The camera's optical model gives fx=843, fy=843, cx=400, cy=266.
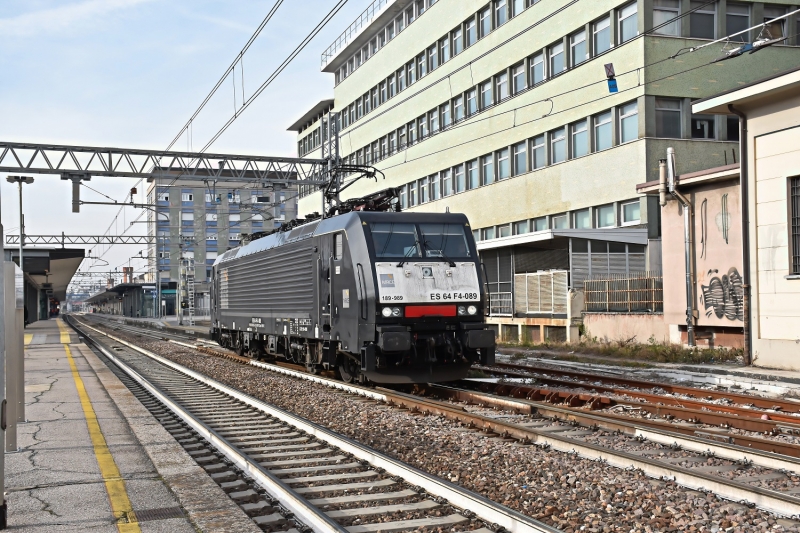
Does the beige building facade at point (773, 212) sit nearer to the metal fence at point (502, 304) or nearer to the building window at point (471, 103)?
the metal fence at point (502, 304)

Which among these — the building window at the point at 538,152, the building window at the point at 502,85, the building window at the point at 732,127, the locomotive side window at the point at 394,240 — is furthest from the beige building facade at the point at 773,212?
the building window at the point at 502,85

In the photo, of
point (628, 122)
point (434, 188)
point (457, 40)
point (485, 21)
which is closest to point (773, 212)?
point (628, 122)

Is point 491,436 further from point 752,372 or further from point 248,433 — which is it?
point 752,372

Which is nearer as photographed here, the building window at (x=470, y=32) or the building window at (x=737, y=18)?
the building window at (x=737, y=18)

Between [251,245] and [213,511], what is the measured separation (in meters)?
16.4

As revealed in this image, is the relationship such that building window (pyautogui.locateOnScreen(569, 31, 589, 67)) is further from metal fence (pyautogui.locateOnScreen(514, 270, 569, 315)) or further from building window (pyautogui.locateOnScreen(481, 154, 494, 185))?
metal fence (pyautogui.locateOnScreen(514, 270, 569, 315))

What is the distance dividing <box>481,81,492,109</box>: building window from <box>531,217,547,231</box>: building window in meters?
6.20

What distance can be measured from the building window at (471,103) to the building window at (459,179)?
2850 millimetres

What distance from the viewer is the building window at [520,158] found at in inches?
1372

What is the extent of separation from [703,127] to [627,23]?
14.8ft

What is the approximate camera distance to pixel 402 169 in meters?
47.8

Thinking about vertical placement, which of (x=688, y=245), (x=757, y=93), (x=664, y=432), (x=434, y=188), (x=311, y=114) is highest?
(x=311, y=114)

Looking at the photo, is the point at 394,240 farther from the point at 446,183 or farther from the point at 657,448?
the point at 446,183

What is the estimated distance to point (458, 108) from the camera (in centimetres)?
4038
